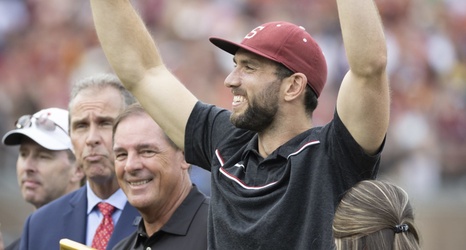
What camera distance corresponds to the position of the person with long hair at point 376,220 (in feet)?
9.31

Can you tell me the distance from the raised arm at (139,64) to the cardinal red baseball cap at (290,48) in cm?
39

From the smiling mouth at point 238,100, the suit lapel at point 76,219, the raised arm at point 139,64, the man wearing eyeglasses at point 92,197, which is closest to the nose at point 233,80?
the smiling mouth at point 238,100

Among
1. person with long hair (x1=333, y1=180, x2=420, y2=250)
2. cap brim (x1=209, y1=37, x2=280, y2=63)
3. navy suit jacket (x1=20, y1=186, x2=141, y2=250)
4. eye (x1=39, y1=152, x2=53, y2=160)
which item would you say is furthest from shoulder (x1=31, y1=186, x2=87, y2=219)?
person with long hair (x1=333, y1=180, x2=420, y2=250)

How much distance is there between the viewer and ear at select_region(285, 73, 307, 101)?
367 cm

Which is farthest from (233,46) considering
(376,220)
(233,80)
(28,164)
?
(28,164)

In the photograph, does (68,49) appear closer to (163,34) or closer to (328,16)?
(163,34)

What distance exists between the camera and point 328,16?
13383 mm

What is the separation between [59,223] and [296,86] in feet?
6.09

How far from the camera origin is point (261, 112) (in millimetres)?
3656

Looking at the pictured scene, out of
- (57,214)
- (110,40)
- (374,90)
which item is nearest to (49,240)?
(57,214)

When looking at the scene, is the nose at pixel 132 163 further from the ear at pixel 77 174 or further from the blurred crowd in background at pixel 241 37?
the blurred crowd in background at pixel 241 37

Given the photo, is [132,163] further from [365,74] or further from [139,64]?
[365,74]

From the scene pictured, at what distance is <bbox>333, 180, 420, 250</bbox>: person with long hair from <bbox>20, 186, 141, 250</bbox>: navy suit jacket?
2155mm

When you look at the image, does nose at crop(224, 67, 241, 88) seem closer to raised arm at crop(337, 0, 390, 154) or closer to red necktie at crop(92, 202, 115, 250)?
raised arm at crop(337, 0, 390, 154)
